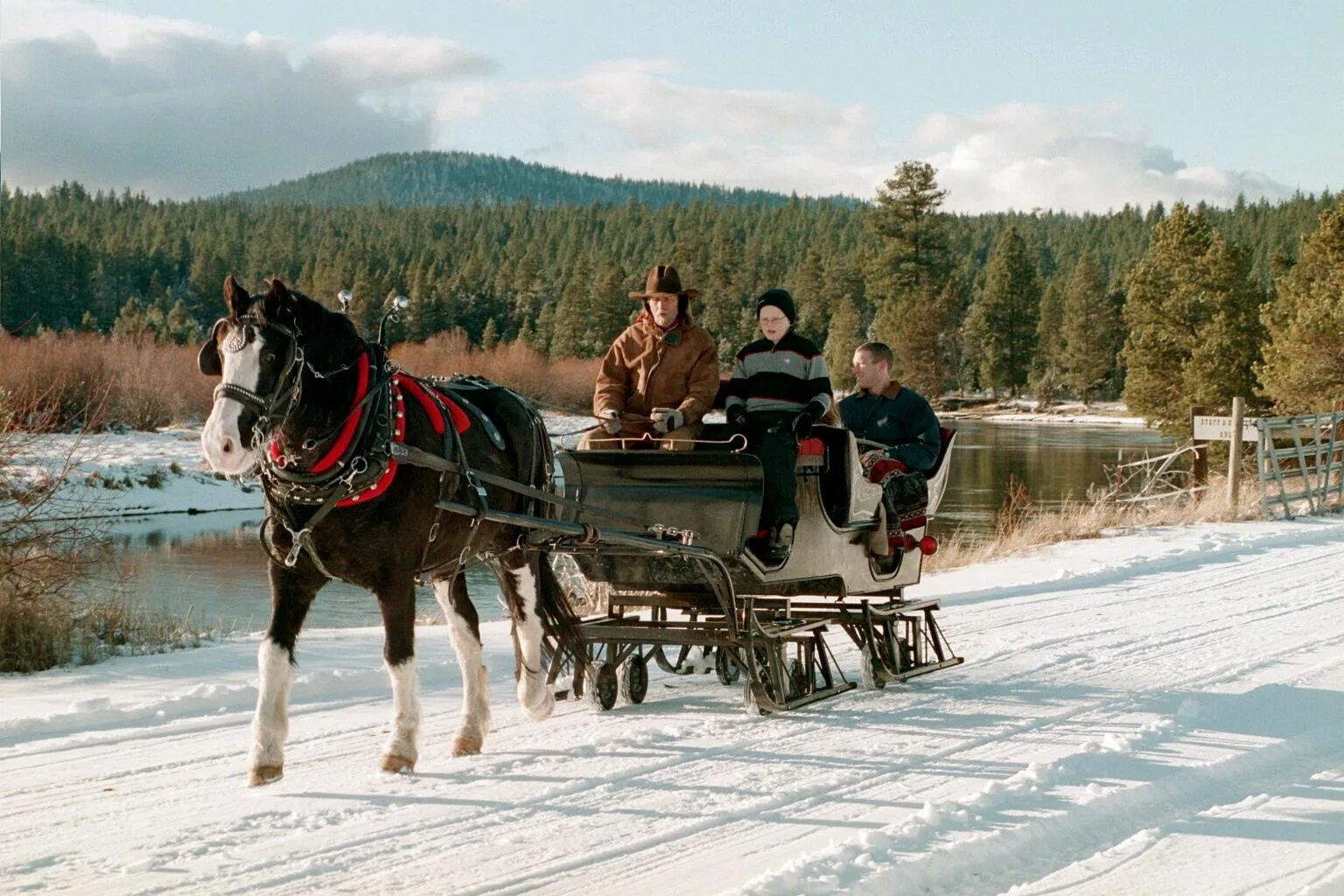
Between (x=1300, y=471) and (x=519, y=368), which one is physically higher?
(x=519, y=368)

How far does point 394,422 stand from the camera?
238 inches

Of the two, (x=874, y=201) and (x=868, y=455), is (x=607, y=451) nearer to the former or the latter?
(x=868, y=455)

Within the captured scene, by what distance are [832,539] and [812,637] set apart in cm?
59

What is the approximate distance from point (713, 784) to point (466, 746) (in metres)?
1.31

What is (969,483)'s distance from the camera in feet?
113

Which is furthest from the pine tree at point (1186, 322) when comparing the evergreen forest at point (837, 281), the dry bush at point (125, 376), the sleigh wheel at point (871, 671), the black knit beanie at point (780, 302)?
the black knit beanie at point (780, 302)

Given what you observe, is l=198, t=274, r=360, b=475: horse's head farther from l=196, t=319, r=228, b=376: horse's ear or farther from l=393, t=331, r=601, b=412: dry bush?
l=393, t=331, r=601, b=412: dry bush

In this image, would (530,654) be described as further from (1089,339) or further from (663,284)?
(1089,339)

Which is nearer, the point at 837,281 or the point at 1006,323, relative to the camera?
the point at 1006,323

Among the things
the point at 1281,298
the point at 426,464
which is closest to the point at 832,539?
the point at 426,464

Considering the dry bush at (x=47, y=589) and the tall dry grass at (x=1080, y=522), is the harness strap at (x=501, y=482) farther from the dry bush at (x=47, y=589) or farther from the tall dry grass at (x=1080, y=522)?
the tall dry grass at (x=1080, y=522)

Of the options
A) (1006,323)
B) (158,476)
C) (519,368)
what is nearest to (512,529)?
(158,476)

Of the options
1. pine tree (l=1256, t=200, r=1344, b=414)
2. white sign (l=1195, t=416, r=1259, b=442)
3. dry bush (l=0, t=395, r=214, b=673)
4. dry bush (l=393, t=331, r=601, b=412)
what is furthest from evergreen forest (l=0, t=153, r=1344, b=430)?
dry bush (l=0, t=395, r=214, b=673)

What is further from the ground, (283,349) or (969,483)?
(283,349)
